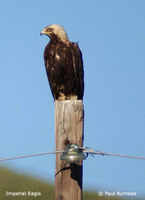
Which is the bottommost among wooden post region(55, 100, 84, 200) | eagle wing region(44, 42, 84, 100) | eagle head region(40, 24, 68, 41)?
wooden post region(55, 100, 84, 200)

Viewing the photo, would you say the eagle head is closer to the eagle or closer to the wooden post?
the eagle

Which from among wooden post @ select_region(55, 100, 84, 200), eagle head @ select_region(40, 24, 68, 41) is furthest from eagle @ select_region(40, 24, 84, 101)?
wooden post @ select_region(55, 100, 84, 200)

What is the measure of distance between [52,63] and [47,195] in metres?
2.52

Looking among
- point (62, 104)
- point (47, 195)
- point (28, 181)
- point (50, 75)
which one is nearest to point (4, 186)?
point (28, 181)

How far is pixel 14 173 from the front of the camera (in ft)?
38.0

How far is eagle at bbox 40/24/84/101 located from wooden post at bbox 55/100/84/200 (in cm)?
238

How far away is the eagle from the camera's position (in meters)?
8.18

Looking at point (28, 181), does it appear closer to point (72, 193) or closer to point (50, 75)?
point (50, 75)

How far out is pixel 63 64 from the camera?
26.9ft

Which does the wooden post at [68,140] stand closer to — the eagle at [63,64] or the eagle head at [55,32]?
the eagle at [63,64]

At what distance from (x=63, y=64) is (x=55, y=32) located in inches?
18.8

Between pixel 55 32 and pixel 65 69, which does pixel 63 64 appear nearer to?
pixel 65 69

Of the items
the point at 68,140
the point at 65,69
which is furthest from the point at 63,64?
the point at 68,140

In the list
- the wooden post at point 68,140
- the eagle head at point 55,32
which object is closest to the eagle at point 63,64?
the eagle head at point 55,32
